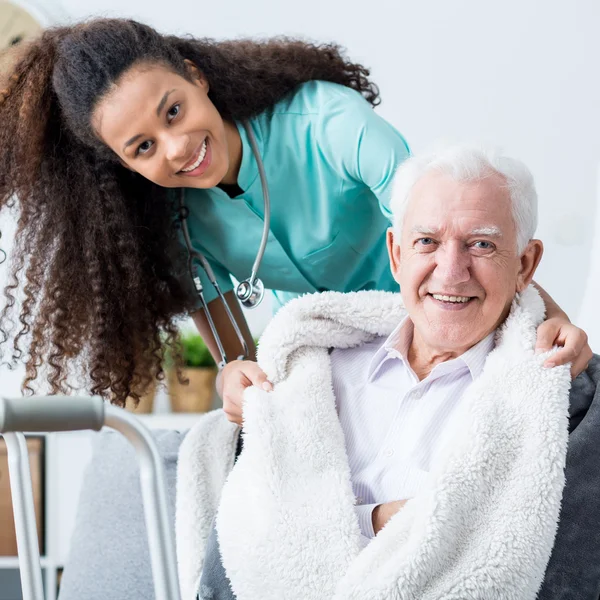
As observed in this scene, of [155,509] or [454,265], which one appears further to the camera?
[454,265]

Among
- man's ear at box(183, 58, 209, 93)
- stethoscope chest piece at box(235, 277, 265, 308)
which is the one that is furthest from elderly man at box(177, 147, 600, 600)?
man's ear at box(183, 58, 209, 93)

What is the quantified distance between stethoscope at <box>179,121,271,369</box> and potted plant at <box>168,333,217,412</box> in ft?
3.21

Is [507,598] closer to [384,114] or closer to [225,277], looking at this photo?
[225,277]

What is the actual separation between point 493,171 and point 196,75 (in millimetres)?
616

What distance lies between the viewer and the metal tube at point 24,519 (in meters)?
0.90

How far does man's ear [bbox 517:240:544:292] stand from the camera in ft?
4.47

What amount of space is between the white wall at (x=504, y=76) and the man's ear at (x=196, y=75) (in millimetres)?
1298

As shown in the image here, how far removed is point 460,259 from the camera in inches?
51.8

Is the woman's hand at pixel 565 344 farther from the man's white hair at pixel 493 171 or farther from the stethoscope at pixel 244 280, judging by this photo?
the stethoscope at pixel 244 280

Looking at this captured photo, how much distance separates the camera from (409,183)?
1375mm

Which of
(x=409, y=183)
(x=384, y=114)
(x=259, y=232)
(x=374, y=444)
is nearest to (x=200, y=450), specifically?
(x=374, y=444)

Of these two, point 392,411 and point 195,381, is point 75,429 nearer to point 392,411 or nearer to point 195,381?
point 392,411

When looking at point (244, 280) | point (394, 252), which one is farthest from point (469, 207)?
point (244, 280)

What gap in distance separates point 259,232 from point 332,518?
697 millimetres
